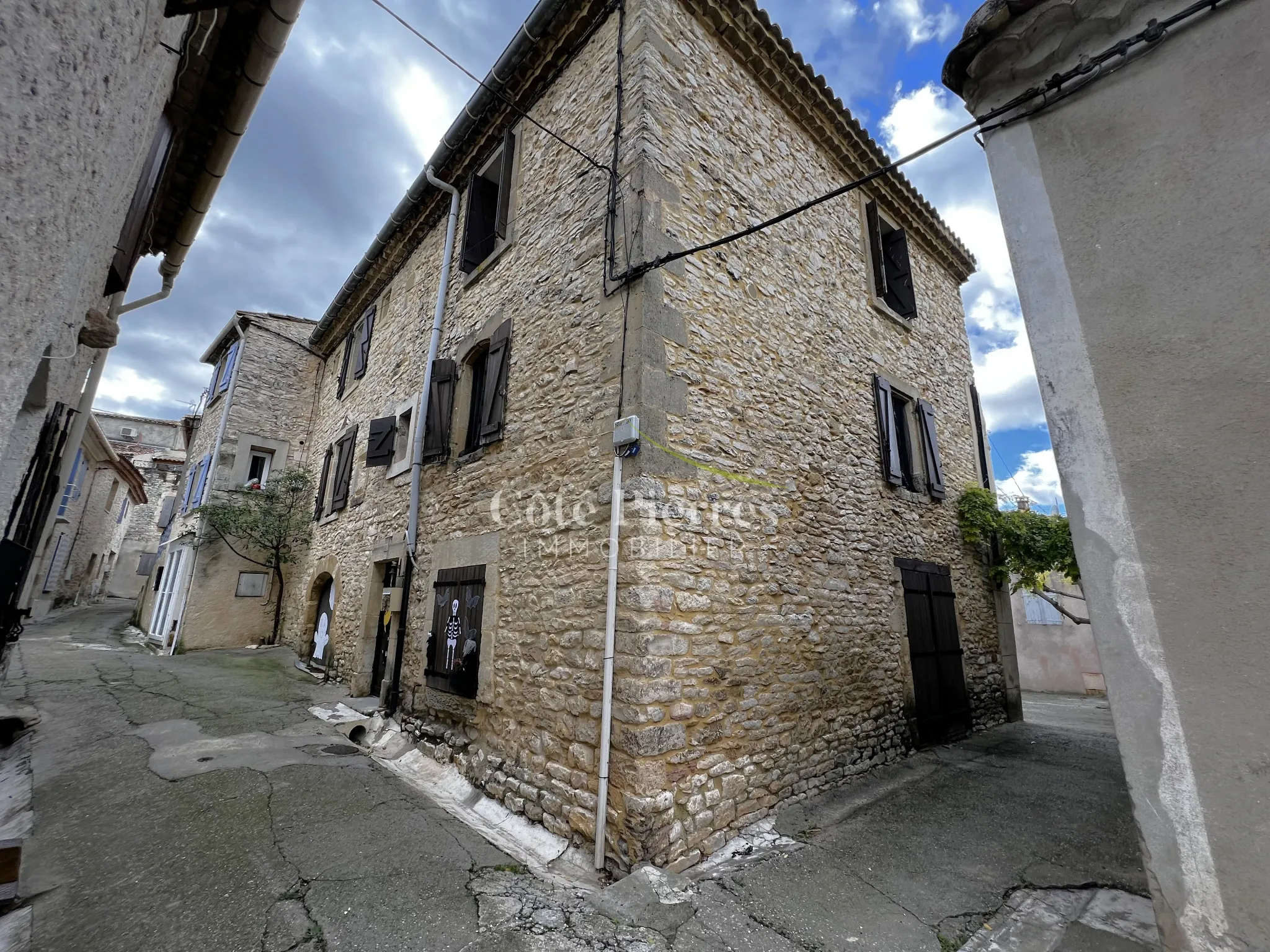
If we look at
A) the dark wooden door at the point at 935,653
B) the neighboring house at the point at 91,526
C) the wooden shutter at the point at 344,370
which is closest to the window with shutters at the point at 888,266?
the dark wooden door at the point at 935,653

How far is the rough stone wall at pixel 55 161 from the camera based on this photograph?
1534mm

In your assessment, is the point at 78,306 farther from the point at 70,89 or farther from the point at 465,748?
the point at 465,748

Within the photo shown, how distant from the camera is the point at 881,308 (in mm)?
7145

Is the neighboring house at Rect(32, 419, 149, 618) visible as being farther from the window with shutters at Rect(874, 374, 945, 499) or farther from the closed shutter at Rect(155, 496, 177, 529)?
the window with shutters at Rect(874, 374, 945, 499)

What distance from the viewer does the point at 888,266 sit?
7.97 meters

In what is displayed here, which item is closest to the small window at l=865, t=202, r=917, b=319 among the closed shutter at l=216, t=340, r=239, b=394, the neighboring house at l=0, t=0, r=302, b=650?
the neighboring house at l=0, t=0, r=302, b=650

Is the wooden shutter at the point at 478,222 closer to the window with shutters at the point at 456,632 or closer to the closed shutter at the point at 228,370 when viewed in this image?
the window with shutters at the point at 456,632

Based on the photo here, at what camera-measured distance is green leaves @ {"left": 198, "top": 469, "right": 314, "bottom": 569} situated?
1066cm

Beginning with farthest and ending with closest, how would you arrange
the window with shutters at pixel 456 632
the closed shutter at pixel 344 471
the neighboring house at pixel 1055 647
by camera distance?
the neighboring house at pixel 1055 647
the closed shutter at pixel 344 471
the window with shutters at pixel 456 632

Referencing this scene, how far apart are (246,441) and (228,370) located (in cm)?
229

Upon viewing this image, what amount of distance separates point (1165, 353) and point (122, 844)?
6.19 metres

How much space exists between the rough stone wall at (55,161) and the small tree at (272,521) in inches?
365

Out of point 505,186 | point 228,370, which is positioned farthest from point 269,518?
point 505,186

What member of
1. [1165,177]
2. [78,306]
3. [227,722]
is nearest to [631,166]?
[1165,177]
